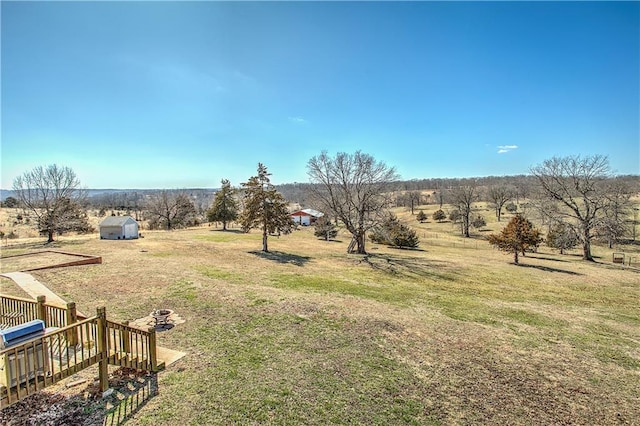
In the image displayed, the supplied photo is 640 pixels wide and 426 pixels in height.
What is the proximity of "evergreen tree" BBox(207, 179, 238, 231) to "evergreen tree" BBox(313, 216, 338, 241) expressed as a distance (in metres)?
11.7

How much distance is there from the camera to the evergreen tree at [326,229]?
4150cm

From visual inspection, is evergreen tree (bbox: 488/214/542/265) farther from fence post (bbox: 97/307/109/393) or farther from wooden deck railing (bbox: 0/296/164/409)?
fence post (bbox: 97/307/109/393)

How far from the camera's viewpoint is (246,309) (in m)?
11.2

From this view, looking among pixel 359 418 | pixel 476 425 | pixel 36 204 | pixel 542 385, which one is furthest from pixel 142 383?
pixel 36 204

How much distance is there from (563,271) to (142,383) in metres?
25.9

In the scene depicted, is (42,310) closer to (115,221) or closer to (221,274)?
(221,274)

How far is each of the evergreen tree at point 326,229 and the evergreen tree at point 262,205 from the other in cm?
1475

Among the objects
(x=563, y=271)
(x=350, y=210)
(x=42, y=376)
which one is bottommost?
(x=563, y=271)

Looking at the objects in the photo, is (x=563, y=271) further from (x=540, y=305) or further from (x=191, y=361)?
(x=191, y=361)

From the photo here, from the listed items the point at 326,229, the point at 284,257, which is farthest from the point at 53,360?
the point at 326,229

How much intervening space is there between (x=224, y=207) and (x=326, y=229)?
14859 mm

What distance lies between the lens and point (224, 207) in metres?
44.9

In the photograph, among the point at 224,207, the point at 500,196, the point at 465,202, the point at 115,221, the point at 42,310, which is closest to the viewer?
the point at 42,310

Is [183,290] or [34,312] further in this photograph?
[183,290]
